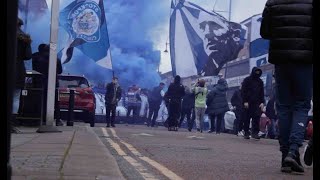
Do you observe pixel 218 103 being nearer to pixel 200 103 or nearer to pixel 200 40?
pixel 200 103

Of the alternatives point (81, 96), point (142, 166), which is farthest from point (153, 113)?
point (142, 166)

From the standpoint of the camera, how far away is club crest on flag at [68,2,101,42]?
21016 mm

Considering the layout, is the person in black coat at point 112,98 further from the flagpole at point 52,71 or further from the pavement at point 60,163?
the pavement at point 60,163

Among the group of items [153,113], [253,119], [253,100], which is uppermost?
[253,100]

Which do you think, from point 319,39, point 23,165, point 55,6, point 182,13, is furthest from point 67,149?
point 182,13

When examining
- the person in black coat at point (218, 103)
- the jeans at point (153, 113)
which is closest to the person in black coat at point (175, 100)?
the person in black coat at point (218, 103)

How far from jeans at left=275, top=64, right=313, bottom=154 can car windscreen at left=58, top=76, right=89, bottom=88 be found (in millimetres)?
10908

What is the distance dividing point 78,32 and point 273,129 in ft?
28.5

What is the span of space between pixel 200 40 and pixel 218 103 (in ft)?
17.7

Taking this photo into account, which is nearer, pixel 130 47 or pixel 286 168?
pixel 286 168

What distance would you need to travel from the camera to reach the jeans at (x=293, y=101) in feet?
18.4

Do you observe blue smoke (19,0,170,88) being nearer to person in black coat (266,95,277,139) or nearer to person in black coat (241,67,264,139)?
person in black coat (266,95,277,139)

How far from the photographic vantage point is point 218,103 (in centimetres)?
1758

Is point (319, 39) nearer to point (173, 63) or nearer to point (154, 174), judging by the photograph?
point (154, 174)
